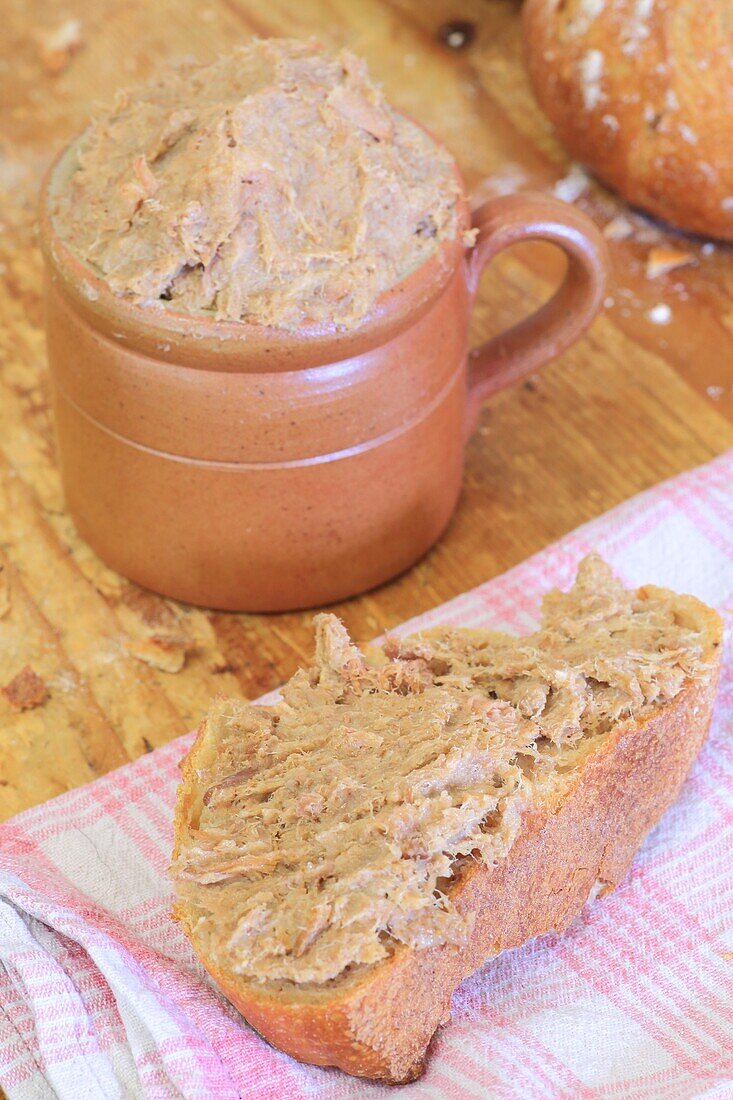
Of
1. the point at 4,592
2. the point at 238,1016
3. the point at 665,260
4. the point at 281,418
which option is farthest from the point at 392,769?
the point at 665,260

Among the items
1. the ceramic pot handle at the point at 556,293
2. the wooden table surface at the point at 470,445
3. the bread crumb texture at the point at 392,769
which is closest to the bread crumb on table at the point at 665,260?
the wooden table surface at the point at 470,445

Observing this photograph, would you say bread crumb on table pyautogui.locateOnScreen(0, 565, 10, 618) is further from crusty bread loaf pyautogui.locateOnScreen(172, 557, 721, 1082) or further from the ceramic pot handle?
the ceramic pot handle

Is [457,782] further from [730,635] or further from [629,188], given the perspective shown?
[629,188]

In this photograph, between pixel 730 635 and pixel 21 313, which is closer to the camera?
pixel 730 635

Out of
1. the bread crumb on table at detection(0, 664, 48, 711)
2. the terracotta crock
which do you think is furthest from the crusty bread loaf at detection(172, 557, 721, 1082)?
the bread crumb on table at detection(0, 664, 48, 711)

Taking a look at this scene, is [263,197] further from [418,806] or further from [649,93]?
[649,93]

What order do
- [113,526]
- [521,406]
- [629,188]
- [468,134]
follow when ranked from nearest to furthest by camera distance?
[113,526], [521,406], [629,188], [468,134]

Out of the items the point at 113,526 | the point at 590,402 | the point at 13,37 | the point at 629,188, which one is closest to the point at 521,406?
the point at 590,402
